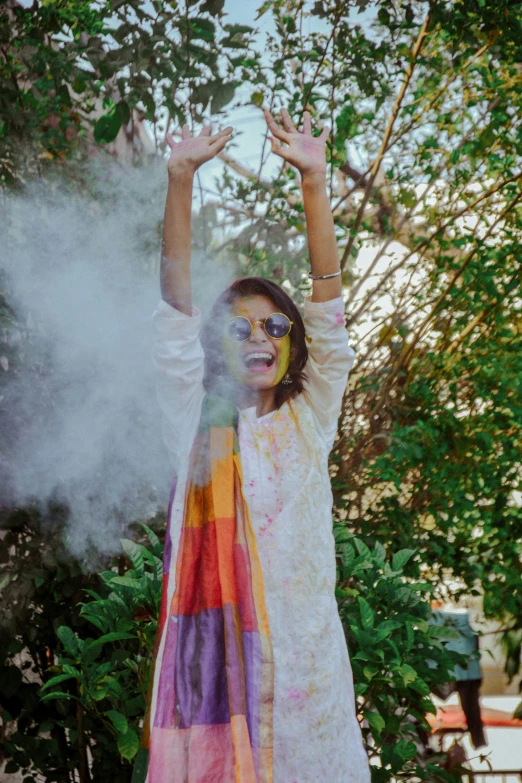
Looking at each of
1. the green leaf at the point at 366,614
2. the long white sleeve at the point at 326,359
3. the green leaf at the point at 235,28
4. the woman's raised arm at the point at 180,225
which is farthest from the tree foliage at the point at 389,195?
the woman's raised arm at the point at 180,225

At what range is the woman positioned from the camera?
5.33 ft

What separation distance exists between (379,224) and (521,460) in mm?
1166

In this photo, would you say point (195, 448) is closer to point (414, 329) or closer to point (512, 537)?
point (414, 329)

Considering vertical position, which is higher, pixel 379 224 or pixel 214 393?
pixel 379 224

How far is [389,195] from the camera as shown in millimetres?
3232

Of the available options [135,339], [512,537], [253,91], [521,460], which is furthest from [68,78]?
[512,537]

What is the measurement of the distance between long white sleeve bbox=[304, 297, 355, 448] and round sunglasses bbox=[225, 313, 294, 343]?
6 cm

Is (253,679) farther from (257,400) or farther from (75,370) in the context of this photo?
(75,370)

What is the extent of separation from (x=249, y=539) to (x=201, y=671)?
30cm

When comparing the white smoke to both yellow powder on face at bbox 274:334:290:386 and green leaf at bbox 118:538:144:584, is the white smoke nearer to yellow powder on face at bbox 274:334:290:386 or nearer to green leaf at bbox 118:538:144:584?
green leaf at bbox 118:538:144:584

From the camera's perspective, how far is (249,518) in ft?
5.73

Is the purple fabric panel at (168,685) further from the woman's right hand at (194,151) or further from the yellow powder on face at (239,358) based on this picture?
the woman's right hand at (194,151)

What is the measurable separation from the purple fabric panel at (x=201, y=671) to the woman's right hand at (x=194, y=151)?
3.23 feet

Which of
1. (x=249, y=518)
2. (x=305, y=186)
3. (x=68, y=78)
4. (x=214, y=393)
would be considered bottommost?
(x=249, y=518)
